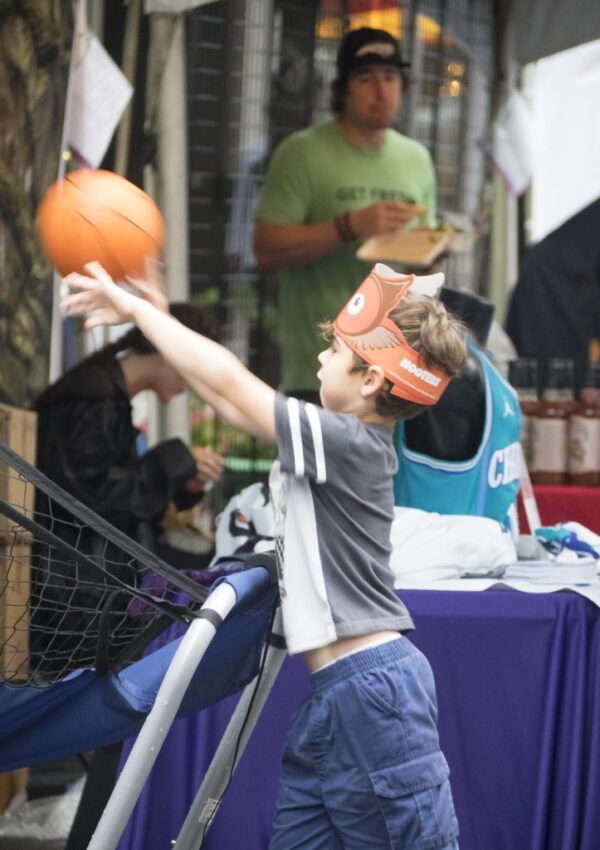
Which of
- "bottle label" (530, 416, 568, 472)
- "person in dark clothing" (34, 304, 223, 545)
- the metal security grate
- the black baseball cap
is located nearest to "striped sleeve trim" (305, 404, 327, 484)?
"person in dark clothing" (34, 304, 223, 545)

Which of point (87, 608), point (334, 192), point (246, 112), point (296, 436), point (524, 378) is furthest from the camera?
point (246, 112)

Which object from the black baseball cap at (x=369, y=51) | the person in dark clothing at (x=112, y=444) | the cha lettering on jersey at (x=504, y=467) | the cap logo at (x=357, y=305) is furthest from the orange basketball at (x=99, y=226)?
the black baseball cap at (x=369, y=51)

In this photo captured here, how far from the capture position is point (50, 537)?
96.7 inches

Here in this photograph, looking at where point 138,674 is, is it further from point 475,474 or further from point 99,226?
point 475,474

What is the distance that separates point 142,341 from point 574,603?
2.17 m

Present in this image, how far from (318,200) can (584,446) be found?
1.52m

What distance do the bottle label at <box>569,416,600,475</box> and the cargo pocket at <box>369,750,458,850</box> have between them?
8.66 feet

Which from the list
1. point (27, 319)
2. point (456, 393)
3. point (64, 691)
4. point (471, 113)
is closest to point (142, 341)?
point (27, 319)

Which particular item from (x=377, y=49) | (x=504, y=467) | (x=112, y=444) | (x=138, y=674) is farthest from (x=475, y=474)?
(x=377, y=49)

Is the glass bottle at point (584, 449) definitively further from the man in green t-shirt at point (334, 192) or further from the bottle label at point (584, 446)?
the man in green t-shirt at point (334, 192)

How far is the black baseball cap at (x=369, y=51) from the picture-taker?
5715 millimetres

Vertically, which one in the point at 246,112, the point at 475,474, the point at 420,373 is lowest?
the point at 475,474

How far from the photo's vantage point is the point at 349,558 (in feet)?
8.52

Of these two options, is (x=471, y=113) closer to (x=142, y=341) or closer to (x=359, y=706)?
(x=142, y=341)
